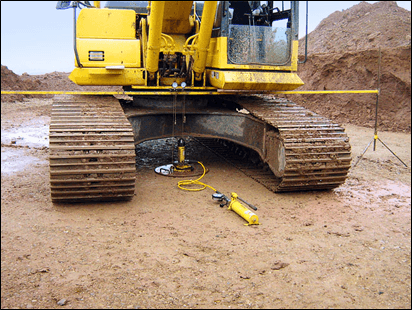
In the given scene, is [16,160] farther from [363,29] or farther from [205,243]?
[363,29]

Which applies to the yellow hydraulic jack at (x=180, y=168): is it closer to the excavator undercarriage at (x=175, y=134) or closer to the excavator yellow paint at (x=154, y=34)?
the excavator undercarriage at (x=175, y=134)

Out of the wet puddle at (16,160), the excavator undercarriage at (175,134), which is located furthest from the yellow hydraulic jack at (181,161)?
the wet puddle at (16,160)

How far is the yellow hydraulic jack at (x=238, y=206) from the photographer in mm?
4523

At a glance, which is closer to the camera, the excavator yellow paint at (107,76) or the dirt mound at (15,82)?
the excavator yellow paint at (107,76)

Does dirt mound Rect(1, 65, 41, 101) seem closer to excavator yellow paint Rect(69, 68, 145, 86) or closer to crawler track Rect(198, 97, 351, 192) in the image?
excavator yellow paint Rect(69, 68, 145, 86)

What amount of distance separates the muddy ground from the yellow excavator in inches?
16.0

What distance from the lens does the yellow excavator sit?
189 inches

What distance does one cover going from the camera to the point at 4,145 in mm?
8031

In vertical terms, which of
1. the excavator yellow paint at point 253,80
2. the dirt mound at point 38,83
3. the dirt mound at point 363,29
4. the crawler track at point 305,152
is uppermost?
the dirt mound at point 363,29

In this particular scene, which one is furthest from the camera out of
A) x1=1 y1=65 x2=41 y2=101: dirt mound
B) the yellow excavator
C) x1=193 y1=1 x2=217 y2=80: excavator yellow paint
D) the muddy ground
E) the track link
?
x1=1 y1=65 x2=41 y2=101: dirt mound

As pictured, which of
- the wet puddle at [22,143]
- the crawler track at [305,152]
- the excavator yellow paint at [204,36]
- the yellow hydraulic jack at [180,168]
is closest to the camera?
the excavator yellow paint at [204,36]

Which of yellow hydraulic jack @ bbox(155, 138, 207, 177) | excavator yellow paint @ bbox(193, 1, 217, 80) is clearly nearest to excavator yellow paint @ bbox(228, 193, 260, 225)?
yellow hydraulic jack @ bbox(155, 138, 207, 177)

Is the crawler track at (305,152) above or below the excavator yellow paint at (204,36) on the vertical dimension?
below

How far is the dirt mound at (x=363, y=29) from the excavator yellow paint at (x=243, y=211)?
9720 mm
